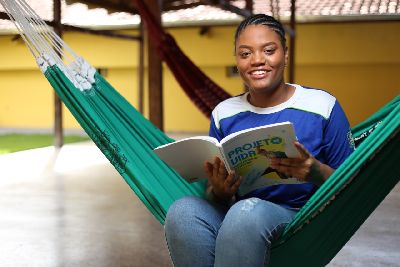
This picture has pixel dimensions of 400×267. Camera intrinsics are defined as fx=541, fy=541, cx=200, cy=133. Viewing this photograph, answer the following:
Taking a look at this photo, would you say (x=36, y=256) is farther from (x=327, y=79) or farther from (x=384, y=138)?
(x=327, y=79)

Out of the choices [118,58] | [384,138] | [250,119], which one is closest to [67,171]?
[250,119]

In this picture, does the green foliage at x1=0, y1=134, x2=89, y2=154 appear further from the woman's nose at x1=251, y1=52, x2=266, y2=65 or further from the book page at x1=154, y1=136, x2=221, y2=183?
the woman's nose at x1=251, y1=52, x2=266, y2=65

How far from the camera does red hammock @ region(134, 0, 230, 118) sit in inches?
143

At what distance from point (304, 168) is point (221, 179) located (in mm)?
177

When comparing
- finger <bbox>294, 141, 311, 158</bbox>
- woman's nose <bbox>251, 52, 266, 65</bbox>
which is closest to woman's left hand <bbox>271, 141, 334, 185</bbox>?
finger <bbox>294, 141, 311, 158</bbox>

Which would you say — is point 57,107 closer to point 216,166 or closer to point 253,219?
point 216,166

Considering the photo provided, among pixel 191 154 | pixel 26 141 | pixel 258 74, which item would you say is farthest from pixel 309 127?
pixel 26 141

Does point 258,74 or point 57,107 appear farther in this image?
point 57,107

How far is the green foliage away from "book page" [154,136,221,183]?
14.4 feet

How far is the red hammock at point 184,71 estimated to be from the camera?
3.63 metres

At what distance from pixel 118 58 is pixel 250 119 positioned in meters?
6.66

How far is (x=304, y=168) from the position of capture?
1.10m

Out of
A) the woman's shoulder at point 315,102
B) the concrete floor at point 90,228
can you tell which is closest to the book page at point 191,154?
the woman's shoulder at point 315,102

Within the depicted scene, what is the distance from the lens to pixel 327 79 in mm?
7078
